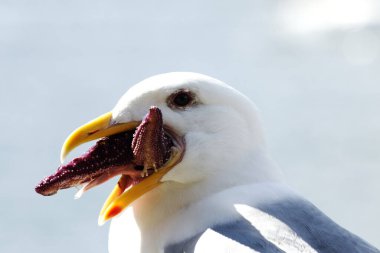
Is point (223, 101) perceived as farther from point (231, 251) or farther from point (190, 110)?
point (231, 251)

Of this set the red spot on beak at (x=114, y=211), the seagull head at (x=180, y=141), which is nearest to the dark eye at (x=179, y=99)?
the seagull head at (x=180, y=141)

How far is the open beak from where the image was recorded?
559 cm

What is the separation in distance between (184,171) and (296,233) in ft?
1.23

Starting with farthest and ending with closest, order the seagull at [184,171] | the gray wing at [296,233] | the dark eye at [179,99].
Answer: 1. the dark eye at [179,99]
2. the seagull at [184,171]
3. the gray wing at [296,233]

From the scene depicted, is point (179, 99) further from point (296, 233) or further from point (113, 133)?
point (296, 233)

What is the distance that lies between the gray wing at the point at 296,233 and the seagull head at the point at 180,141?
0.15 metres

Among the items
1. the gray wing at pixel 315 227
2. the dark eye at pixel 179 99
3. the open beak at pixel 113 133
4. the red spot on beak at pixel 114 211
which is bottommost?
the gray wing at pixel 315 227

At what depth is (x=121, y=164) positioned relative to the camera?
18.3 ft

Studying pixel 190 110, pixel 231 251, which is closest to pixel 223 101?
pixel 190 110

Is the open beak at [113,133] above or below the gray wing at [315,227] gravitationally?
above

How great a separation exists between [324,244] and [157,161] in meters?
0.50

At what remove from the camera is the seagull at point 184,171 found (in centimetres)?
554

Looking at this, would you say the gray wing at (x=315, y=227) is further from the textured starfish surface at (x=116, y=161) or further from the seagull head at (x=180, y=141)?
the textured starfish surface at (x=116, y=161)

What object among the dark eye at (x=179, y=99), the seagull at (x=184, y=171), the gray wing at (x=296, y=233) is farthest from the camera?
the dark eye at (x=179, y=99)
